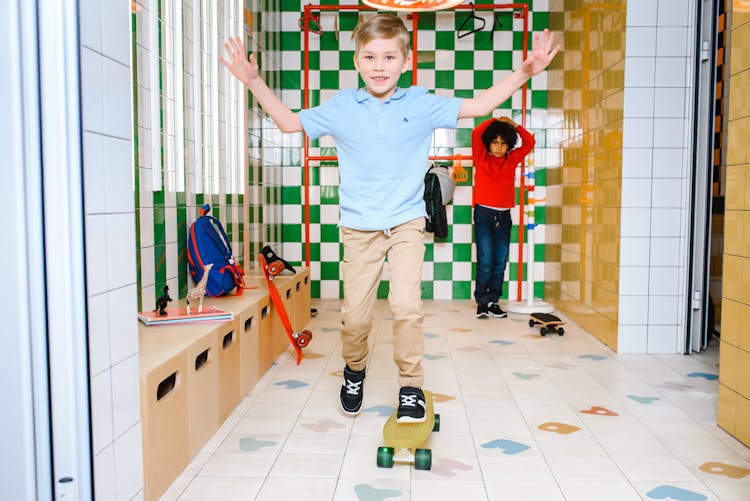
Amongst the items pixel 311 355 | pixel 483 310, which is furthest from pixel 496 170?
pixel 311 355

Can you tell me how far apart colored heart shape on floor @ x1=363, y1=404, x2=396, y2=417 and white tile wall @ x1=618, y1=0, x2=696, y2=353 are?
1.53 metres

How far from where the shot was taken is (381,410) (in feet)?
8.13

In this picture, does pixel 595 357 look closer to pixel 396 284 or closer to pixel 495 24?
pixel 396 284

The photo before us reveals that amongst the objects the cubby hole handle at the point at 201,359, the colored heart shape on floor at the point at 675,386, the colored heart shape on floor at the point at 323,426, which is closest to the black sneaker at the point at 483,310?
Result: the colored heart shape on floor at the point at 675,386

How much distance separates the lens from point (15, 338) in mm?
1200

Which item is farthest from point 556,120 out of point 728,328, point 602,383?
point 728,328

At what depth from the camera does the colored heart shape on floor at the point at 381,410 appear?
7.97 ft

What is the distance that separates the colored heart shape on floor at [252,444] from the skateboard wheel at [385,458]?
392 millimetres

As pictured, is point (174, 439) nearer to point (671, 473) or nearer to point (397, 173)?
point (397, 173)

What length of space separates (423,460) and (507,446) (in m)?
0.33

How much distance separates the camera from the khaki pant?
7.29 ft

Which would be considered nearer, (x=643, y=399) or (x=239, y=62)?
(x=239, y=62)

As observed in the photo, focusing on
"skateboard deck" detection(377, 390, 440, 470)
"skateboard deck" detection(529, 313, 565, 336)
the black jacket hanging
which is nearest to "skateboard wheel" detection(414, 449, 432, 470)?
"skateboard deck" detection(377, 390, 440, 470)

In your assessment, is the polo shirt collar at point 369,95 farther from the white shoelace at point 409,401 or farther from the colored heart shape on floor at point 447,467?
the colored heart shape on floor at point 447,467
